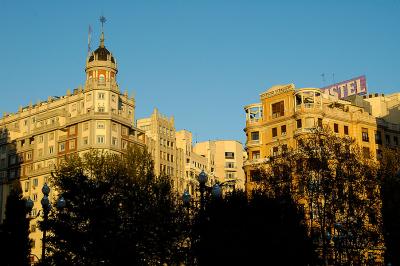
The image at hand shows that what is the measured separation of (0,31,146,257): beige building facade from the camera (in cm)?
9294

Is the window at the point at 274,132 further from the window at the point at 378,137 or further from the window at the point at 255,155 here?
the window at the point at 378,137

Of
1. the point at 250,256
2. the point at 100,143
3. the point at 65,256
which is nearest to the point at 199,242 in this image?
the point at 250,256

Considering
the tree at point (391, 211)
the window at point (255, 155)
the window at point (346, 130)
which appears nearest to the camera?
the tree at point (391, 211)

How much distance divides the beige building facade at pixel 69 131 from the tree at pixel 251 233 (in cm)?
5066

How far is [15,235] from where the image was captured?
186 ft

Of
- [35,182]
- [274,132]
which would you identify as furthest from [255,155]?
[35,182]

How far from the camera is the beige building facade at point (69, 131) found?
92.9m

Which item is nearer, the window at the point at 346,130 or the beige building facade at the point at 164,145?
the window at the point at 346,130

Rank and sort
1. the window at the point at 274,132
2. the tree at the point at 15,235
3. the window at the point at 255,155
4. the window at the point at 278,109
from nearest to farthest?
1. the tree at the point at 15,235
2. the window at the point at 274,132
3. the window at the point at 278,109
4. the window at the point at 255,155

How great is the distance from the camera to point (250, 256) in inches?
1576

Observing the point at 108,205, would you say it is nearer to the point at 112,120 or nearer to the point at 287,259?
the point at 287,259

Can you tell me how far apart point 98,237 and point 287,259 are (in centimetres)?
1422

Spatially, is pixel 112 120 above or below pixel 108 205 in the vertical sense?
above

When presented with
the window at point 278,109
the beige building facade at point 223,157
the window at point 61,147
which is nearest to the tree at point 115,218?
the window at point 278,109
